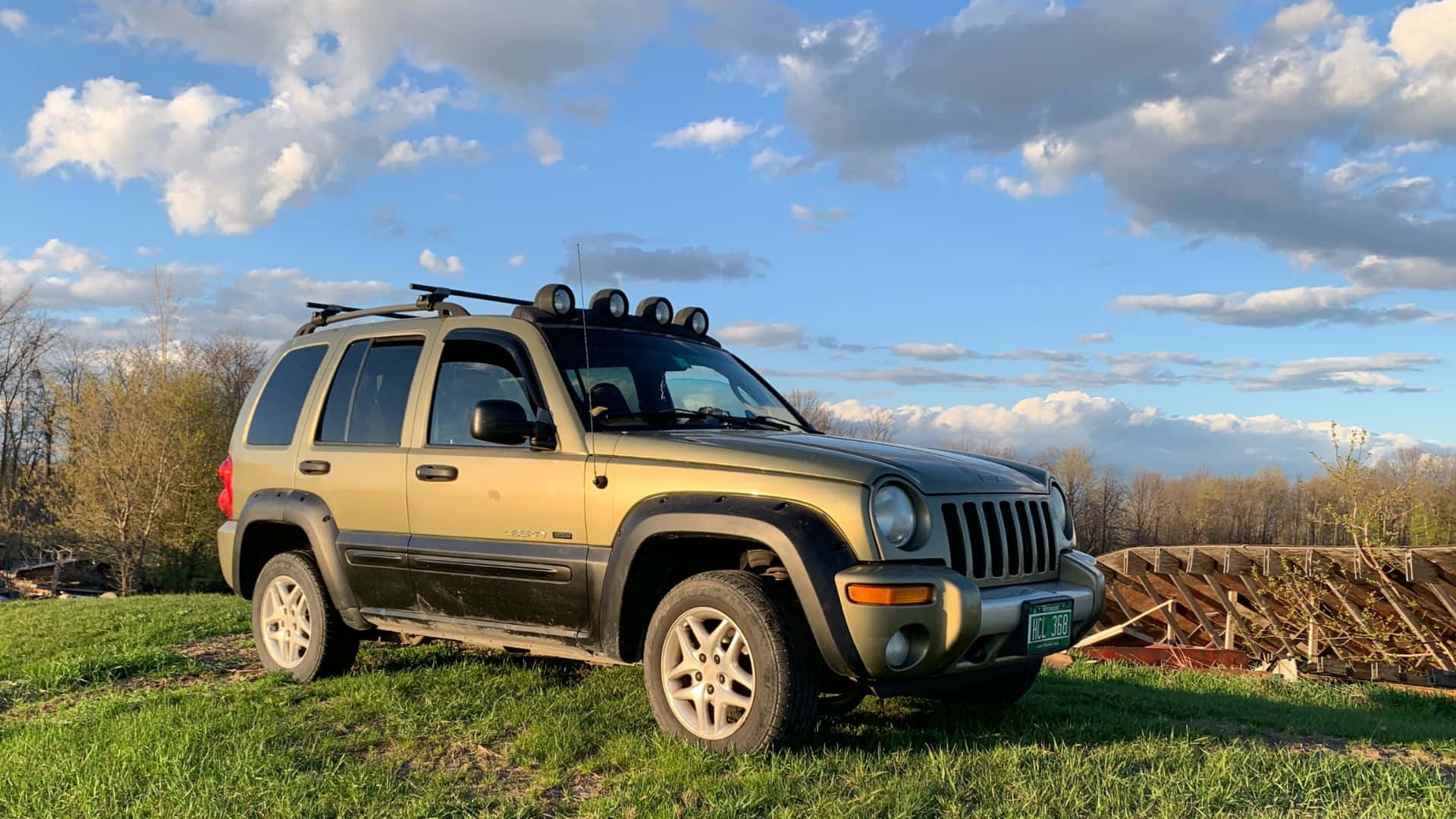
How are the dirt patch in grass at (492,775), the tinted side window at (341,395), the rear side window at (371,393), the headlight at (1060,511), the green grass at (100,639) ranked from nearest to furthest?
the dirt patch in grass at (492,775), the headlight at (1060,511), the rear side window at (371,393), the tinted side window at (341,395), the green grass at (100,639)

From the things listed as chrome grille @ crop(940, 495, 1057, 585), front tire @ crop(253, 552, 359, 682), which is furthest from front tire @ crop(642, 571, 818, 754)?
front tire @ crop(253, 552, 359, 682)

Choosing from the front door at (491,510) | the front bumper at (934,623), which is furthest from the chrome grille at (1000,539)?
the front door at (491,510)

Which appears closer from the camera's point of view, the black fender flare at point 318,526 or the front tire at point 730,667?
the front tire at point 730,667

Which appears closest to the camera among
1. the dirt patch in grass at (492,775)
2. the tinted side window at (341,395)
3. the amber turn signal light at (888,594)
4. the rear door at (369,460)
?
the dirt patch in grass at (492,775)

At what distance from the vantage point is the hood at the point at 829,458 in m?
4.49

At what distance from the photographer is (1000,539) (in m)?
4.82

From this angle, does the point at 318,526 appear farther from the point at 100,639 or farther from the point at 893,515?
the point at 893,515

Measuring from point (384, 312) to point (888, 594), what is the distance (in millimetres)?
3895

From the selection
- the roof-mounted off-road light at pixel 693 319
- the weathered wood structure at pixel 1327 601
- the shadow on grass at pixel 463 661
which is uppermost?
the roof-mounted off-road light at pixel 693 319

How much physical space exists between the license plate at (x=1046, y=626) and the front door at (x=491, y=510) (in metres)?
2.01

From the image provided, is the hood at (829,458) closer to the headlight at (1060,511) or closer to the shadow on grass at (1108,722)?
the headlight at (1060,511)

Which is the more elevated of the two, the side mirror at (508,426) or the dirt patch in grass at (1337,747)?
the side mirror at (508,426)

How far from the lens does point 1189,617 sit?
83.2 feet

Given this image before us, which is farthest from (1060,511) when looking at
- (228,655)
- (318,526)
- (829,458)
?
(228,655)
